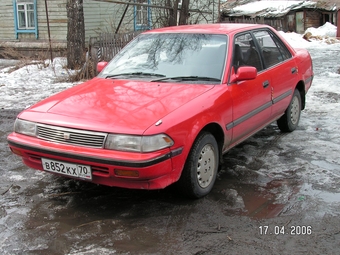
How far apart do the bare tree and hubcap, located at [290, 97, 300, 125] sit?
7278mm

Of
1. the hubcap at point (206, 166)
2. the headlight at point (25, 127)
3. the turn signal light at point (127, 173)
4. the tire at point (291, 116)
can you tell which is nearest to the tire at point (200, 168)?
the hubcap at point (206, 166)

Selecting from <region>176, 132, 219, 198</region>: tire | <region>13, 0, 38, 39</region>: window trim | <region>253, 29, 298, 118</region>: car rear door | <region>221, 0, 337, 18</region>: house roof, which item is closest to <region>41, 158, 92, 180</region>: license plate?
<region>176, 132, 219, 198</region>: tire

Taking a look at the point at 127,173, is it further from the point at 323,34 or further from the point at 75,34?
the point at 323,34

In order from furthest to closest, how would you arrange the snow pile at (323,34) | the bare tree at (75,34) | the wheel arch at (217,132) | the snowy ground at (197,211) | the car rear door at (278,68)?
the snow pile at (323,34)
the bare tree at (75,34)
the car rear door at (278,68)
the wheel arch at (217,132)
the snowy ground at (197,211)

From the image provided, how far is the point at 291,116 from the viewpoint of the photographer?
6047 mm

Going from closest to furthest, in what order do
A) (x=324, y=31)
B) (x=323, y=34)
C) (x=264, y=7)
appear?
(x=323, y=34)
(x=324, y=31)
(x=264, y=7)

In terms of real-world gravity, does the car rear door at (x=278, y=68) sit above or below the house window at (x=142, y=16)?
below

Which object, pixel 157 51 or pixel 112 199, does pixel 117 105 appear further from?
pixel 157 51

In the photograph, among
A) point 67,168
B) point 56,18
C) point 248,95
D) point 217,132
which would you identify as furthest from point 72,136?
point 56,18


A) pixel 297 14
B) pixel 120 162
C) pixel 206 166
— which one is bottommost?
pixel 206 166
